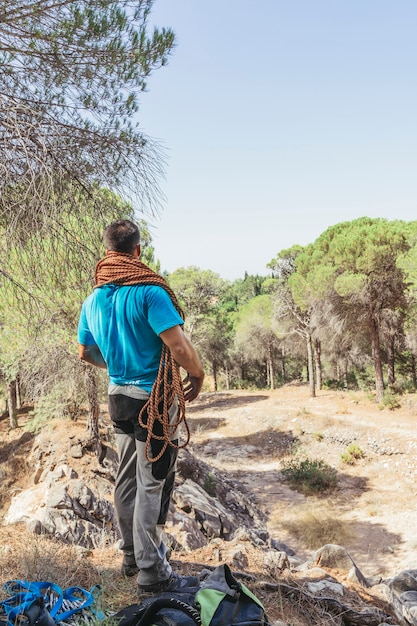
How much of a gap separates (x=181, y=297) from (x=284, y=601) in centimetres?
2418

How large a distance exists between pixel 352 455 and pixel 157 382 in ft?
45.7

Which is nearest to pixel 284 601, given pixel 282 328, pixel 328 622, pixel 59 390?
pixel 328 622

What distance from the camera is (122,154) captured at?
3248 mm

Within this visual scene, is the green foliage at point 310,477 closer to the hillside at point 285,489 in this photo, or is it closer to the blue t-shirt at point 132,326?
the hillside at point 285,489

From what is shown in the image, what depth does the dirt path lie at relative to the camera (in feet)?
31.9

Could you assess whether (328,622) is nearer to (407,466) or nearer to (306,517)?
(306,517)

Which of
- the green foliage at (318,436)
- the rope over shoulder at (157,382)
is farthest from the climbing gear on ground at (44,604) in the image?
the green foliage at (318,436)

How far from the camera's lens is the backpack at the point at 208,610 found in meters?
1.98

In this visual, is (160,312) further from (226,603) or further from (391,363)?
(391,363)

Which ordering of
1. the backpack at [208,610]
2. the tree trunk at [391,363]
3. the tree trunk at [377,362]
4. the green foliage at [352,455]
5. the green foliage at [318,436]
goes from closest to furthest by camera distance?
the backpack at [208,610] < the green foliage at [352,455] < the green foliage at [318,436] < the tree trunk at [377,362] < the tree trunk at [391,363]

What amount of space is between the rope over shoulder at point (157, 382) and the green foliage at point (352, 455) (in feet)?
44.6

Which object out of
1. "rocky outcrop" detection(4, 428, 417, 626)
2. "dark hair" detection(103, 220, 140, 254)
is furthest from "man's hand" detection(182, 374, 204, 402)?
"rocky outcrop" detection(4, 428, 417, 626)

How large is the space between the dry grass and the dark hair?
28.7ft

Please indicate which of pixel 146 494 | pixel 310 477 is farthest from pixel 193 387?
pixel 310 477
